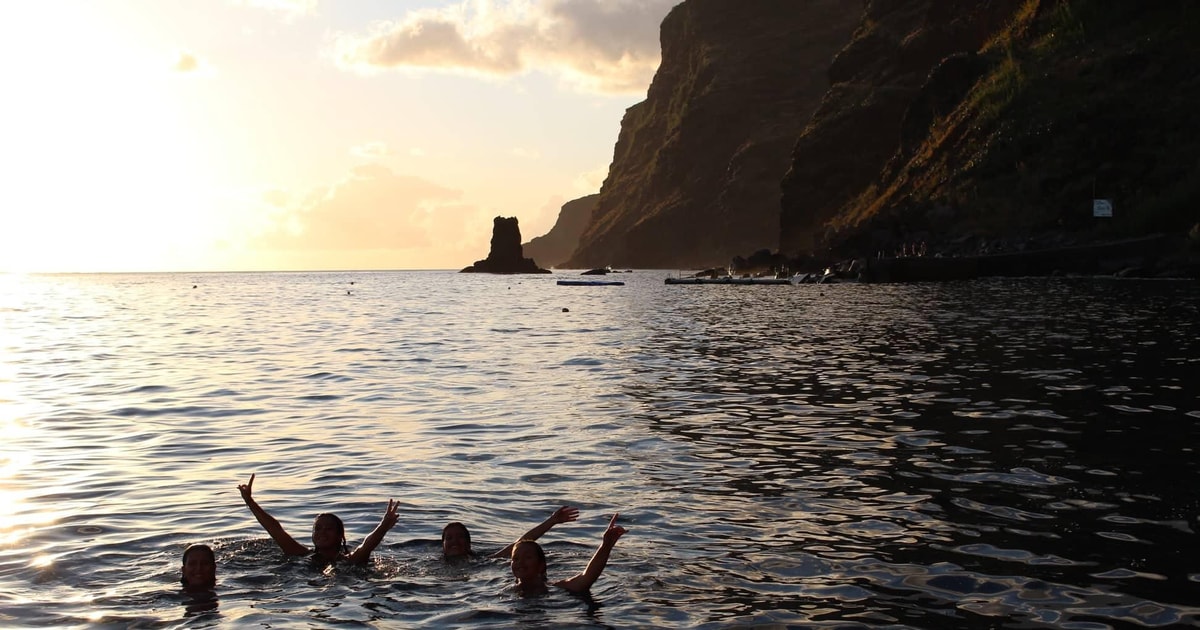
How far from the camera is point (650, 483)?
54.5 ft

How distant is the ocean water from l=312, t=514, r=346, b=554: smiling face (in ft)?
1.21

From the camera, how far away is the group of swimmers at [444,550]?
10.9 meters

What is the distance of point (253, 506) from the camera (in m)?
12.2

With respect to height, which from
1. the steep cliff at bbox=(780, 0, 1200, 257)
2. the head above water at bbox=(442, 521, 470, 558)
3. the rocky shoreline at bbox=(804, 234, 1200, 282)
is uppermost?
the steep cliff at bbox=(780, 0, 1200, 257)

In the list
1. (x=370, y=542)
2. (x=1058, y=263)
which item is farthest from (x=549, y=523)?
(x=1058, y=263)

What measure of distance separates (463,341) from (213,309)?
53.8 metres

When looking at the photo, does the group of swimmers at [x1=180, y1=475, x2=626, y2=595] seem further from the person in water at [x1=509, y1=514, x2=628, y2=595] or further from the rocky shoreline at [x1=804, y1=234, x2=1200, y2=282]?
the rocky shoreline at [x1=804, y1=234, x2=1200, y2=282]

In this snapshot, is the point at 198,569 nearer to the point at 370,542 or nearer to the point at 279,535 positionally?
the point at 279,535

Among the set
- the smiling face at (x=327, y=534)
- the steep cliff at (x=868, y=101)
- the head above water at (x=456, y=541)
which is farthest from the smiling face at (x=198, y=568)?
the steep cliff at (x=868, y=101)

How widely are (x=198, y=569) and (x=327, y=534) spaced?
149cm

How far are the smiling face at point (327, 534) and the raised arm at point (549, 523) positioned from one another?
6.13ft

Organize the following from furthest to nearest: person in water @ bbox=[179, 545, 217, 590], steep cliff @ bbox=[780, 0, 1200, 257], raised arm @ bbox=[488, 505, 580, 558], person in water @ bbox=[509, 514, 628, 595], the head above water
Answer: steep cliff @ bbox=[780, 0, 1200, 257]
the head above water
raised arm @ bbox=[488, 505, 580, 558]
person in water @ bbox=[179, 545, 217, 590]
person in water @ bbox=[509, 514, 628, 595]

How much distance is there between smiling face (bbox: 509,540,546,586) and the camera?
10.9 m

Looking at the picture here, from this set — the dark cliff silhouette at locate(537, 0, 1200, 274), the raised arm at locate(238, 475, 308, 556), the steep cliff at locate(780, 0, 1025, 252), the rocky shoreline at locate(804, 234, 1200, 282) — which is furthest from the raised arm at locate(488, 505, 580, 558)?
the steep cliff at locate(780, 0, 1025, 252)
